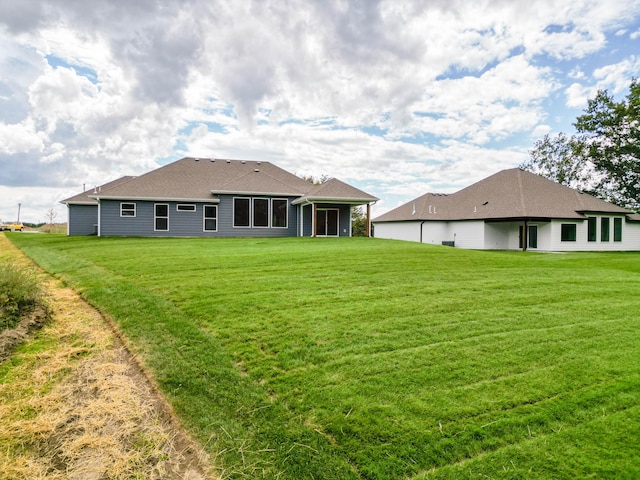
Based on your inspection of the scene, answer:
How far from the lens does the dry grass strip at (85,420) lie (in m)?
2.56

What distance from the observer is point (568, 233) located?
78.1 feet

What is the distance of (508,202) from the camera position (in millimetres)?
25078

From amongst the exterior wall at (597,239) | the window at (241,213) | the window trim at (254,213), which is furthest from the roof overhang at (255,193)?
the exterior wall at (597,239)

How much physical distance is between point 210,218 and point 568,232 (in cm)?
2205

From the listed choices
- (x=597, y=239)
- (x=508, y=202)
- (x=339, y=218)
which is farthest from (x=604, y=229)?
(x=339, y=218)

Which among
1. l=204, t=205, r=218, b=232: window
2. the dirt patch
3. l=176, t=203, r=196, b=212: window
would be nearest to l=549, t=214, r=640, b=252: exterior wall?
l=204, t=205, r=218, b=232: window

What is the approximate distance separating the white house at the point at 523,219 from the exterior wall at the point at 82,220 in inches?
866

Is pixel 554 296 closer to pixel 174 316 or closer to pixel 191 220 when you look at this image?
pixel 174 316

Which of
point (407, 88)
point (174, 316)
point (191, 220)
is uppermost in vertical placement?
point (407, 88)

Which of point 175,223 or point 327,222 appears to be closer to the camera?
point 175,223

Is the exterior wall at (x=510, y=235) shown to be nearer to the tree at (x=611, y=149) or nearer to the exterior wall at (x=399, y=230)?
the exterior wall at (x=399, y=230)

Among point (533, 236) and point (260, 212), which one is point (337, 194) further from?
point (533, 236)

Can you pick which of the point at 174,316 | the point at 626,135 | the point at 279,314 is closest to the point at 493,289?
the point at 279,314

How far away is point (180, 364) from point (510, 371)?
341cm
